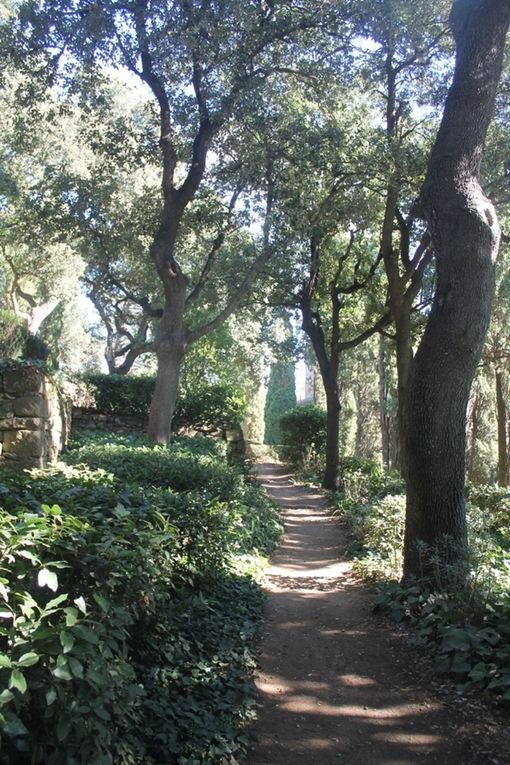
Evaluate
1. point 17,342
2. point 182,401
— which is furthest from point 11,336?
point 182,401

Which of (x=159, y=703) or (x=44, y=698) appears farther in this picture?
(x=159, y=703)

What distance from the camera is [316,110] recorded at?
11.4m

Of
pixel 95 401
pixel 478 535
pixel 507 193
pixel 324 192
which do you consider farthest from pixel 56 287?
pixel 478 535

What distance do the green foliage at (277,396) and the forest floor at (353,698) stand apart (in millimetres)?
26301

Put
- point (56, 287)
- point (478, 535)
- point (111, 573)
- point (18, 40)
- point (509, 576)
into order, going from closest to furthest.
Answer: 1. point (111, 573)
2. point (509, 576)
3. point (478, 535)
4. point (18, 40)
5. point (56, 287)

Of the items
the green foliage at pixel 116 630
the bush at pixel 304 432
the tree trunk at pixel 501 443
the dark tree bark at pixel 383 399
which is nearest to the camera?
the green foliage at pixel 116 630

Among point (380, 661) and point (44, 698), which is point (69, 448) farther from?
point (44, 698)

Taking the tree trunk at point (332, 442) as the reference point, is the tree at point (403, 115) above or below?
above

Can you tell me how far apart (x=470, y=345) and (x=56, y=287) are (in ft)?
63.6

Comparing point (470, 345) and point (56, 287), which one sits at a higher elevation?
point (56, 287)

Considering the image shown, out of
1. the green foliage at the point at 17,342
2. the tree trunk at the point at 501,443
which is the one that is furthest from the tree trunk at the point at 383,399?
the green foliage at the point at 17,342

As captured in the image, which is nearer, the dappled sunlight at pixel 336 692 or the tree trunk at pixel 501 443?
the dappled sunlight at pixel 336 692

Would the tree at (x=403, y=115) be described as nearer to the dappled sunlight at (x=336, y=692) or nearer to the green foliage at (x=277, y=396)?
the dappled sunlight at (x=336, y=692)

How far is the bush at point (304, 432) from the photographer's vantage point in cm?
2155
